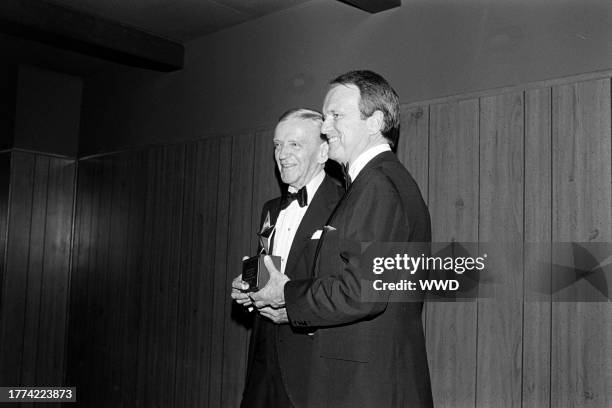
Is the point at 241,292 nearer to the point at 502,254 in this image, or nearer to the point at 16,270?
the point at 502,254

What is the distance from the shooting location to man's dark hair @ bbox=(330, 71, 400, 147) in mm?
2166

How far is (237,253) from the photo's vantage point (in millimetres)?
4434

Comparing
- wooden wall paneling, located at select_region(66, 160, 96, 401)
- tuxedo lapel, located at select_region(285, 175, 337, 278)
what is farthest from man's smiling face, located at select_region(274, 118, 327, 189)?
wooden wall paneling, located at select_region(66, 160, 96, 401)

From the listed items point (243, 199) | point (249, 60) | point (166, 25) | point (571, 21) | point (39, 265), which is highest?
point (166, 25)

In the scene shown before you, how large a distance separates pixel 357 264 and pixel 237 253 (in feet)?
8.40

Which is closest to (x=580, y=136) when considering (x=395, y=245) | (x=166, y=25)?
(x=395, y=245)

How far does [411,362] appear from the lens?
201cm

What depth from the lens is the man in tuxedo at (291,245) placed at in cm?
239

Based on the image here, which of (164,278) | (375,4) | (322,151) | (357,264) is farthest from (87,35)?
(357,264)

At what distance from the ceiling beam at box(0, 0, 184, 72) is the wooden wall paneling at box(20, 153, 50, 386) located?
1.41 m

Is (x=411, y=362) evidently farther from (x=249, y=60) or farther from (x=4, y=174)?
(x=4, y=174)

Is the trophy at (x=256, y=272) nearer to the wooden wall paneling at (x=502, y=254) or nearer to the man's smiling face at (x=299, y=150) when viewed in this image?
the man's smiling face at (x=299, y=150)

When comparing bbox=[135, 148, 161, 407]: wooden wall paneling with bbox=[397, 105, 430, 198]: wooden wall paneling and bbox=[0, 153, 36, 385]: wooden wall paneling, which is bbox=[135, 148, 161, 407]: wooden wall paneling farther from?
bbox=[397, 105, 430, 198]: wooden wall paneling

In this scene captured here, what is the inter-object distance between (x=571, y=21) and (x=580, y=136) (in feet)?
1.67
